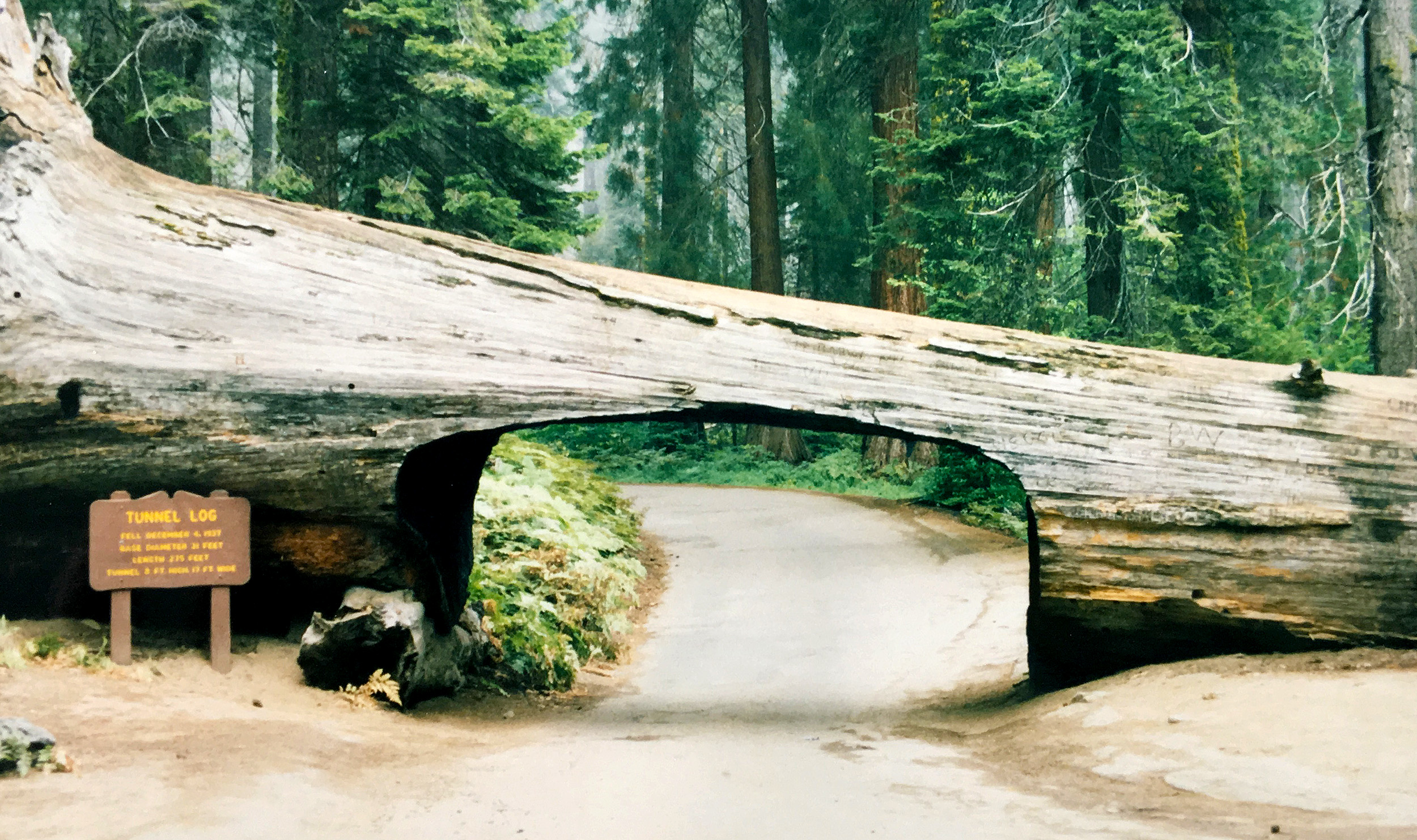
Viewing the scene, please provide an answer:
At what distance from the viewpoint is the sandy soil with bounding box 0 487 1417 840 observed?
15.0 feet

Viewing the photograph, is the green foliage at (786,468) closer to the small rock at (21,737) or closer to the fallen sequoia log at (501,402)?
the fallen sequoia log at (501,402)

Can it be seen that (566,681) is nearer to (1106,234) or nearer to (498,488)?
(498,488)

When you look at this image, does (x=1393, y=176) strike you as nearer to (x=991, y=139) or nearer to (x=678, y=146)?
(x=991, y=139)

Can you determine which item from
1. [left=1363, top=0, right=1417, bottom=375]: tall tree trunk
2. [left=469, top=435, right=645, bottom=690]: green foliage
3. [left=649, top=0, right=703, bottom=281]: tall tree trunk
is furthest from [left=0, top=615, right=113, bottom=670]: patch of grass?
[left=649, top=0, right=703, bottom=281]: tall tree trunk

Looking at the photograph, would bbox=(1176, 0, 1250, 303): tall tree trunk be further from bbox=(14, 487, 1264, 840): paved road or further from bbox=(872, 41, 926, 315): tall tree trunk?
bbox=(14, 487, 1264, 840): paved road

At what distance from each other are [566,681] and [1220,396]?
5.94 meters

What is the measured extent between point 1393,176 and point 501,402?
12444 millimetres

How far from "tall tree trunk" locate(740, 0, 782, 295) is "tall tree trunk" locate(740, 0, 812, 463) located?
0.04ft

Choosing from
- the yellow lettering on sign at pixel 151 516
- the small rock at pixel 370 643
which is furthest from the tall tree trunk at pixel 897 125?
the yellow lettering on sign at pixel 151 516

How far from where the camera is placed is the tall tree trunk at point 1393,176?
1354 cm

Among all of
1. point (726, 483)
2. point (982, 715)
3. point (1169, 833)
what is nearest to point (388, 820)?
point (1169, 833)

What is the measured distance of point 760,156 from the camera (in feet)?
82.6

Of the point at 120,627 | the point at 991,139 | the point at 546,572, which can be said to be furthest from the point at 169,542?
the point at 991,139

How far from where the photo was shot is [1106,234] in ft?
51.2
